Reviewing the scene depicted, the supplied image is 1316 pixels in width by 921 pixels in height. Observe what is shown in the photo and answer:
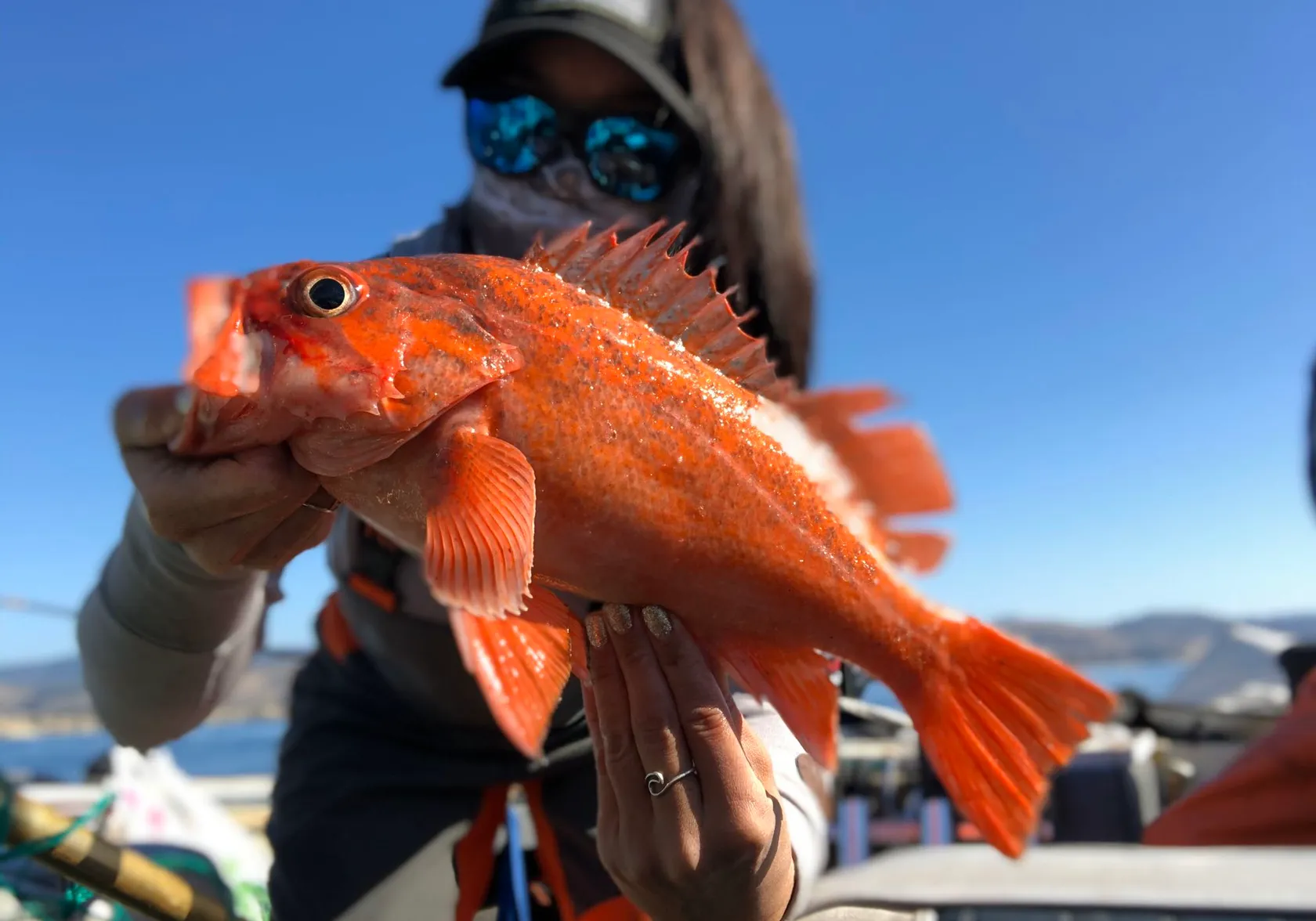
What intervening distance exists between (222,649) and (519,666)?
1134mm

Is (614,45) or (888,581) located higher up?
(614,45)

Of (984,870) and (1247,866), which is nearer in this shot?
(1247,866)

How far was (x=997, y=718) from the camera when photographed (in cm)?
150

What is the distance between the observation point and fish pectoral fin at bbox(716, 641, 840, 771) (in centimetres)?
150

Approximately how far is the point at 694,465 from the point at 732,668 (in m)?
0.42

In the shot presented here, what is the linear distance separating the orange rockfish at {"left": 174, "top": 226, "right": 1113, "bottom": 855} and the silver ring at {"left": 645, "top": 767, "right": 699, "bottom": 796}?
20 centimetres

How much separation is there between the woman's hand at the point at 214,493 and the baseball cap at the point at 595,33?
137 cm

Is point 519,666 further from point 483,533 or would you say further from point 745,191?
point 745,191

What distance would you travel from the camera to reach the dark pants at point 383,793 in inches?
80.0

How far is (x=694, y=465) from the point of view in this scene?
1387 millimetres

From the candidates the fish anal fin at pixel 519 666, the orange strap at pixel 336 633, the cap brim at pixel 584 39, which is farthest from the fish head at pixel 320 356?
the cap brim at pixel 584 39

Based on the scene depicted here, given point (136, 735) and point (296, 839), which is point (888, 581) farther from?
point (136, 735)

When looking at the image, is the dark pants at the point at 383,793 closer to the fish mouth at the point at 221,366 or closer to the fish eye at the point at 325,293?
the fish mouth at the point at 221,366

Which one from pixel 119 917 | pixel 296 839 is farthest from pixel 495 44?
pixel 119 917
